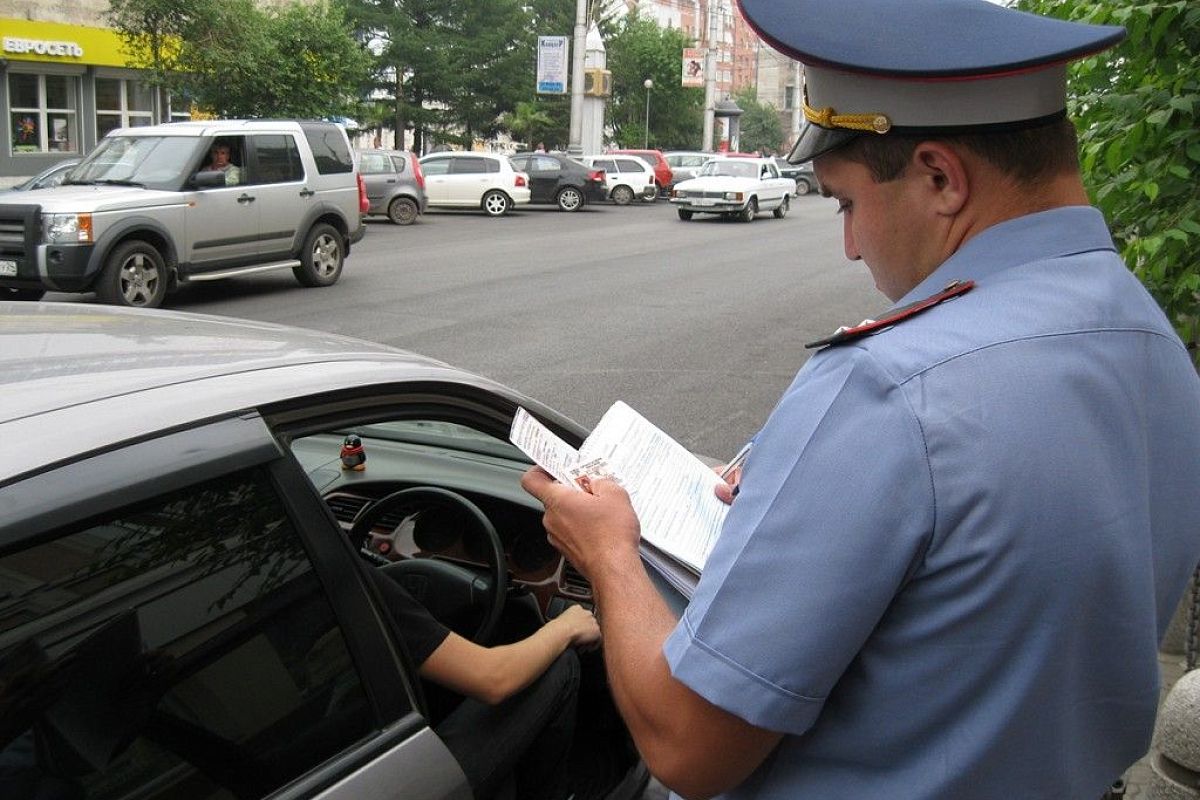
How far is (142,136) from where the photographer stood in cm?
1283

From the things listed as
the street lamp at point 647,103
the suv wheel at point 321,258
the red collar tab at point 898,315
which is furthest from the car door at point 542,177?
the red collar tab at point 898,315

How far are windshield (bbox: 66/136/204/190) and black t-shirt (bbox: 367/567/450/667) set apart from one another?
11117 millimetres

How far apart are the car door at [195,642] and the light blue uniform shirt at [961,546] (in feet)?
2.22

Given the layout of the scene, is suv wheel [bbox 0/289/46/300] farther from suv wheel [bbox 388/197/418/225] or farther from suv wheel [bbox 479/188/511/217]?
suv wheel [bbox 479/188/511/217]

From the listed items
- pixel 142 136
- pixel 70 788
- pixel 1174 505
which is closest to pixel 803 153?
pixel 1174 505

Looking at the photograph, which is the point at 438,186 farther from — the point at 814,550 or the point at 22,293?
the point at 814,550

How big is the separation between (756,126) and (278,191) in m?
74.1

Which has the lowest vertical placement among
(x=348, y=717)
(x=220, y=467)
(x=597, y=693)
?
(x=597, y=693)

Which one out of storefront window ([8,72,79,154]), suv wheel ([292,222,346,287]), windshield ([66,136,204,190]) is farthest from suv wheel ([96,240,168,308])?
storefront window ([8,72,79,154])

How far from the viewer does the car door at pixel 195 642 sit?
1.38 meters

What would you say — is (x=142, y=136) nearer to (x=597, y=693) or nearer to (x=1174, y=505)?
(x=597, y=693)

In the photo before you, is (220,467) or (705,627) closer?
(705,627)

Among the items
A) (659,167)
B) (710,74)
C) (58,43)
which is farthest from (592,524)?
(710,74)

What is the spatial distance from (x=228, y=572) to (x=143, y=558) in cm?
14
